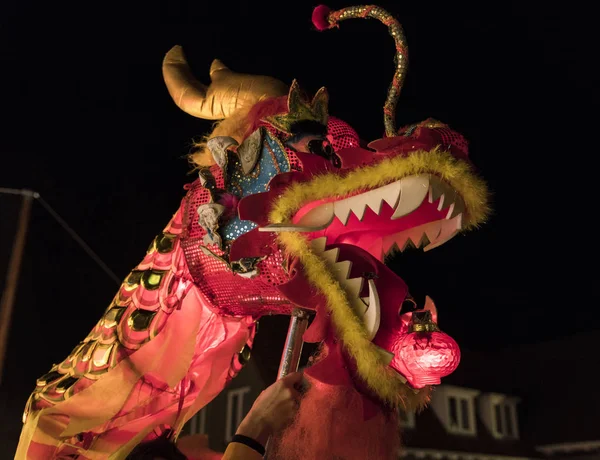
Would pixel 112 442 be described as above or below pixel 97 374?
below

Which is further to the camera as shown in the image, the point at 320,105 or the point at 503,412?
the point at 503,412

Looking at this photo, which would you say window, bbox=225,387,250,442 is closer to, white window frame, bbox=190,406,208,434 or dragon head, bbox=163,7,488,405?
white window frame, bbox=190,406,208,434

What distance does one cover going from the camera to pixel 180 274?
100cm

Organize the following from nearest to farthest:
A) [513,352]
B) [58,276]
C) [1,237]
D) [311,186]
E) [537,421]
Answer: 1. [311,186]
2. [1,237]
3. [58,276]
4. [513,352]
5. [537,421]

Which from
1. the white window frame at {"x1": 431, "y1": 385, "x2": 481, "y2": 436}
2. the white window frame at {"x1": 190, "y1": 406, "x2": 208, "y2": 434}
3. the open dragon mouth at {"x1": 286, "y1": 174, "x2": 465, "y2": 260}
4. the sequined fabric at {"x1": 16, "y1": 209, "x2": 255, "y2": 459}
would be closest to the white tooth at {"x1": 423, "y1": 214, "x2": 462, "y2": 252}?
the open dragon mouth at {"x1": 286, "y1": 174, "x2": 465, "y2": 260}

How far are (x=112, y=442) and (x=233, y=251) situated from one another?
463 millimetres

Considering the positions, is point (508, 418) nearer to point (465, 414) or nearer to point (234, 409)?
point (465, 414)

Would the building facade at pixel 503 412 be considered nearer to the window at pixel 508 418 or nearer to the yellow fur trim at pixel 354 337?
the window at pixel 508 418

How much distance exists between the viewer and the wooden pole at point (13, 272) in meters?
1.33

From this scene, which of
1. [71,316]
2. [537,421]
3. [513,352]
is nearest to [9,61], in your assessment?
[71,316]

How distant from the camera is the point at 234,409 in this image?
2225 mm

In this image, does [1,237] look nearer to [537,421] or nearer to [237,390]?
[237,390]

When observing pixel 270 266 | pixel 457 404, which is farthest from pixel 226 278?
pixel 457 404

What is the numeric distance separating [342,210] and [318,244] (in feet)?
0.19
